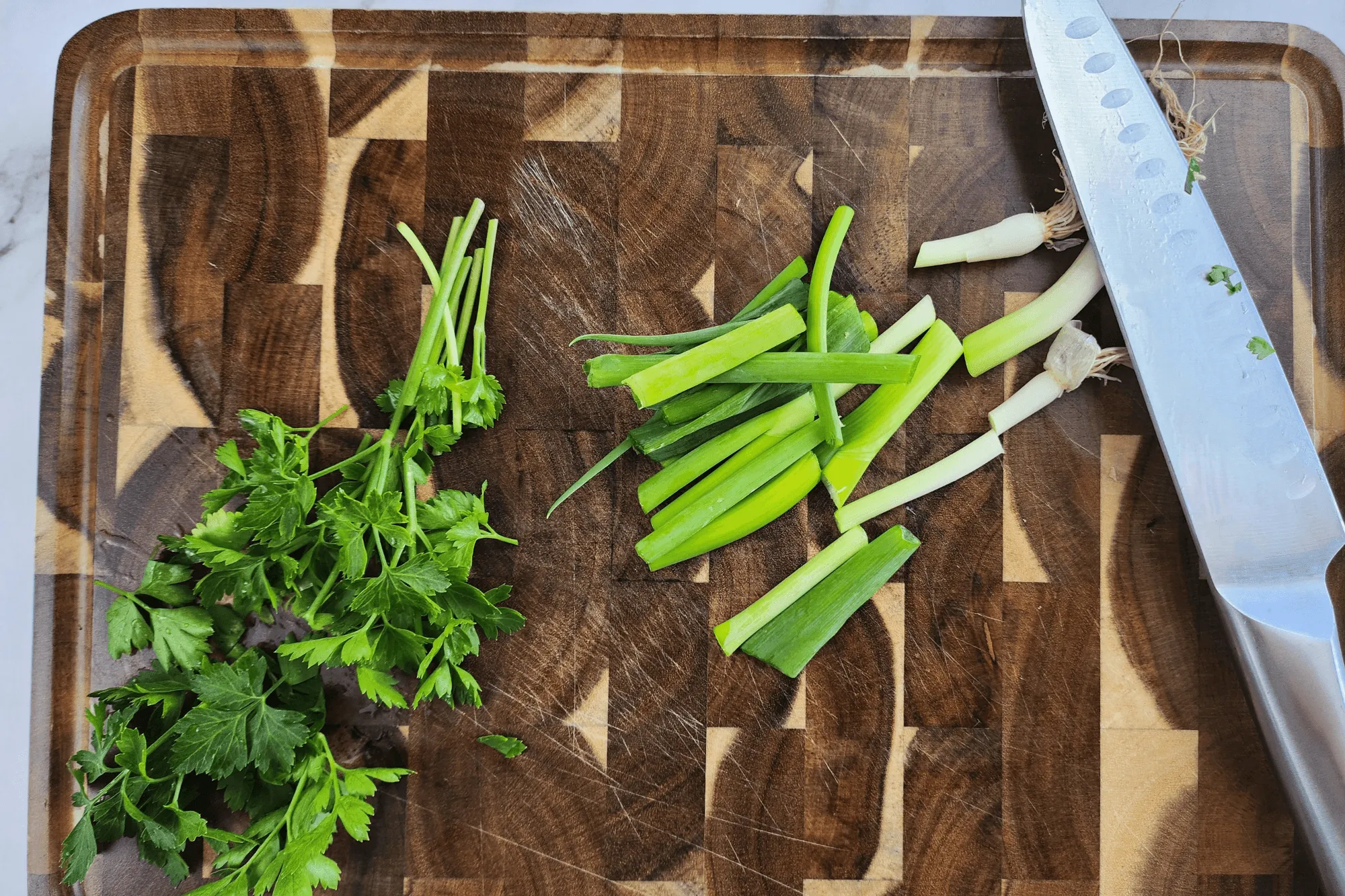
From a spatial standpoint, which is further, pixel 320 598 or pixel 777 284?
pixel 777 284

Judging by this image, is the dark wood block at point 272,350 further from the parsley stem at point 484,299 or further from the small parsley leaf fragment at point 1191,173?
the small parsley leaf fragment at point 1191,173

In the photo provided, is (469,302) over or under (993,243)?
under

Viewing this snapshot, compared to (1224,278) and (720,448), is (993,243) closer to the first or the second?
(1224,278)

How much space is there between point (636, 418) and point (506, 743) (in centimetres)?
72

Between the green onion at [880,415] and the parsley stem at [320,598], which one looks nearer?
the parsley stem at [320,598]

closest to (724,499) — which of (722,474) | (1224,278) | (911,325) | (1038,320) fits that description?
(722,474)

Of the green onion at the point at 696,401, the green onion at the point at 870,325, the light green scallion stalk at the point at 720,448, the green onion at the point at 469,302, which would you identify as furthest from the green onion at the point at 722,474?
the green onion at the point at 469,302

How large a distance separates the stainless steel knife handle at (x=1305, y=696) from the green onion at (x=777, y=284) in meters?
1.07

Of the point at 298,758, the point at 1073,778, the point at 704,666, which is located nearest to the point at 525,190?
the point at 704,666

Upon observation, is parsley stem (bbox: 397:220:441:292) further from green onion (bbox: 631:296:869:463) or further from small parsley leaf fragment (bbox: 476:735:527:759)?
small parsley leaf fragment (bbox: 476:735:527:759)

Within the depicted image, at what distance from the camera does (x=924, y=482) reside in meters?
1.74

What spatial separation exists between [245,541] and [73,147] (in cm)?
95

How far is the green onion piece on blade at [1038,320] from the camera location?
173 centimetres

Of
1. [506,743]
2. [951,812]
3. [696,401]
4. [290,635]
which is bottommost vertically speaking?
[951,812]
